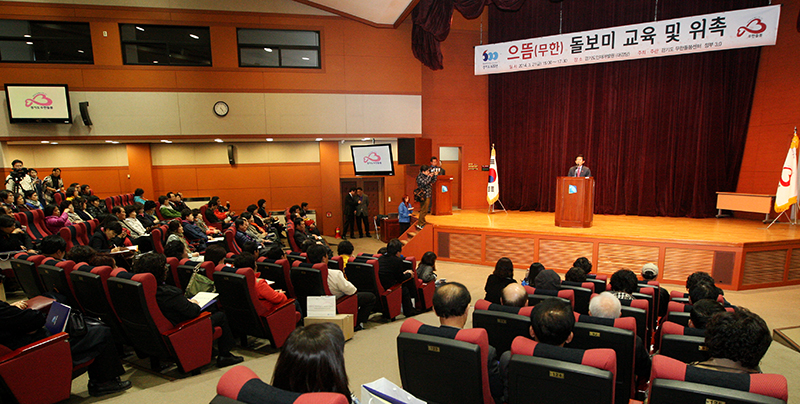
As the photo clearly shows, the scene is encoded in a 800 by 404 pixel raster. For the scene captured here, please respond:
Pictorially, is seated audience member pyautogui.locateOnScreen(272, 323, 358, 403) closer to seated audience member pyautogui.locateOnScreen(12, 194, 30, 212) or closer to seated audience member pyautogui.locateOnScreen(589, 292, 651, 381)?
seated audience member pyautogui.locateOnScreen(589, 292, 651, 381)

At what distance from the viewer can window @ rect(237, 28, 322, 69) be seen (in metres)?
9.09

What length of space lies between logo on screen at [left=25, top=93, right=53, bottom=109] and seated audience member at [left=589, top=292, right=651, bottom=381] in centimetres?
1074

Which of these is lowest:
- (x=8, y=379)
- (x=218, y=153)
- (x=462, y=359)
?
(x=8, y=379)

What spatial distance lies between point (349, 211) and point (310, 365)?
8.91 metres

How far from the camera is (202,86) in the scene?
8805 mm

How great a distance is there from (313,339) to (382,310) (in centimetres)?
328

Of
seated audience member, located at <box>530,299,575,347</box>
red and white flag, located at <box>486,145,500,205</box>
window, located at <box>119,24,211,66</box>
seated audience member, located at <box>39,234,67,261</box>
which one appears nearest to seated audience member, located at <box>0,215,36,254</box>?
seated audience member, located at <box>39,234,67,261</box>

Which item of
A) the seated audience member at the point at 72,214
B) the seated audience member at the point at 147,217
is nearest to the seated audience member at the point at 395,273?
the seated audience member at the point at 147,217

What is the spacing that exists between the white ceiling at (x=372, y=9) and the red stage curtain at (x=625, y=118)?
8.86ft

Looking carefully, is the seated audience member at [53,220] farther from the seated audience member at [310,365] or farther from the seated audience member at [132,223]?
the seated audience member at [310,365]

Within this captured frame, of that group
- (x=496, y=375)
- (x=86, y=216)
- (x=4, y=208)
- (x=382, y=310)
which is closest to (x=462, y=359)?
(x=496, y=375)

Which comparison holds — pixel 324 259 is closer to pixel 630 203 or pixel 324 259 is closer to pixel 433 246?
pixel 433 246

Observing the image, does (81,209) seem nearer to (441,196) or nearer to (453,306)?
(441,196)

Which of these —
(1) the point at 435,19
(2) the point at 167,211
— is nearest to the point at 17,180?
(2) the point at 167,211
